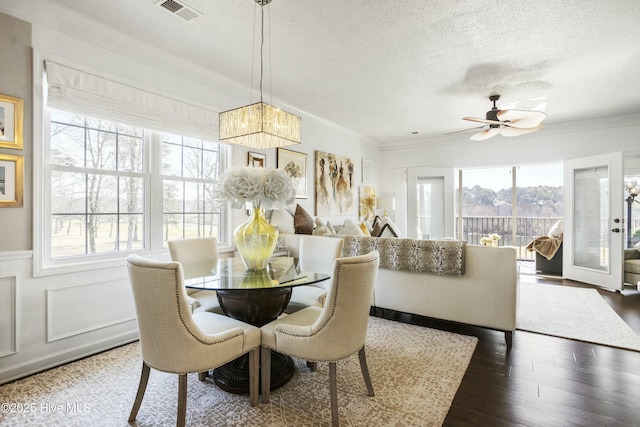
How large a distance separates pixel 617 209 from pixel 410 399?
4.67m

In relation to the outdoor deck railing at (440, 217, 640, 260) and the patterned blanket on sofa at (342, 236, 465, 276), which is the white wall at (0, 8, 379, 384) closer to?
the patterned blanket on sofa at (342, 236, 465, 276)

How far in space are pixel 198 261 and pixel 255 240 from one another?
2.66 ft

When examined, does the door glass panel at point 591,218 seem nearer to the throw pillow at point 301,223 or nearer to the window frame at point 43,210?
the throw pillow at point 301,223

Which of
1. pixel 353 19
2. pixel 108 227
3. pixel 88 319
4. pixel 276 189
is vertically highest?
pixel 353 19

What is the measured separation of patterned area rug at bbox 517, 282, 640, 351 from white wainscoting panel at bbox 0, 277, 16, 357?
414 cm

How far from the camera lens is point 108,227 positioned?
9.09 ft

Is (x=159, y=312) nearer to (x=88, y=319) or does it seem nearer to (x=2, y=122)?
(x=88, y=319)

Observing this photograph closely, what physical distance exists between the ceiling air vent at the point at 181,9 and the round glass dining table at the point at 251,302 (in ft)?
6.10

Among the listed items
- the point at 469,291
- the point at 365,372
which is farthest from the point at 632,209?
the point at 365,372

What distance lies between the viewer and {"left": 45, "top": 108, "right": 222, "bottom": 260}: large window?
250 cm

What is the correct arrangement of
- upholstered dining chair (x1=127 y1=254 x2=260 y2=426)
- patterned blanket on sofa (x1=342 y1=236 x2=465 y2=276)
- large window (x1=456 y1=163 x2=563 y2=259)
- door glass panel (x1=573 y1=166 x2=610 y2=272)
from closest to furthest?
upholstered dining chair (x1=127 y1=254 x2=260 y2=426)
patterned blanket on sofa (x1=342 y1=236 x2=465 y2=276)
door glass panel (x1=573 y1=166 x2=610 y2=272)
large window (x1=456 y1=163 x2=563 y2=259)

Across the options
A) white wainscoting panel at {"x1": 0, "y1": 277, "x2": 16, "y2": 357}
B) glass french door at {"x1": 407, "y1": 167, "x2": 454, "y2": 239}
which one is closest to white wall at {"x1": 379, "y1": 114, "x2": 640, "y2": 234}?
glass french door at {"x1": 407, "y1": 167, "x2": 454, "y2": 239}

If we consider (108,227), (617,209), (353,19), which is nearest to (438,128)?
(617,209)

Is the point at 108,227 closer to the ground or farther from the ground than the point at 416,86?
closer to the ground
